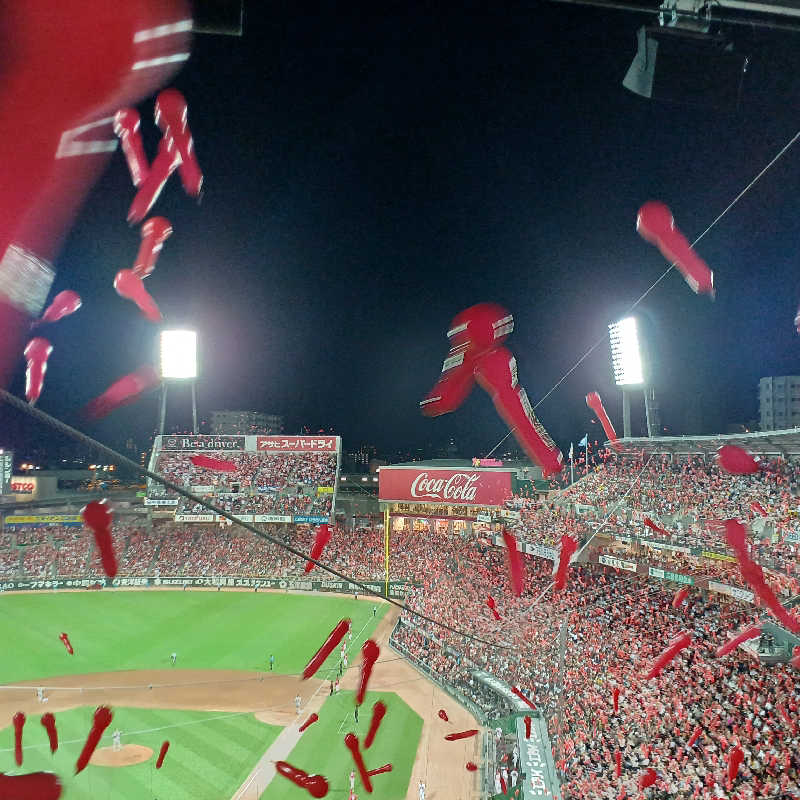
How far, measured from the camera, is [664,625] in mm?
19562

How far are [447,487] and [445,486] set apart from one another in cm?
14

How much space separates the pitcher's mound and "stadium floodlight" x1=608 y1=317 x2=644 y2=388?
26.3 metres

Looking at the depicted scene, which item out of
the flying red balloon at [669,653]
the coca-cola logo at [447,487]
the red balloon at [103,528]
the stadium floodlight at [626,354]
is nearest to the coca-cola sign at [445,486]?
the coca-cola logo at [447,487]

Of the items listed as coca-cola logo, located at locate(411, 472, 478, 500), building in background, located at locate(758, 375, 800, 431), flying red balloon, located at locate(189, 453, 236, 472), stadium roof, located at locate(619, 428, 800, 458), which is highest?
building in background, located at locate(758, 375, 800, 431)

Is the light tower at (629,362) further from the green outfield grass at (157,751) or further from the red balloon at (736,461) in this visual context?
the green outfield grass at (157,751)

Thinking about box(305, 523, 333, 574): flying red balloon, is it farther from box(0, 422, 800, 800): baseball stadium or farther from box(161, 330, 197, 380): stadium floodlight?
box(161, 330, 197, 380): stadium floodlight

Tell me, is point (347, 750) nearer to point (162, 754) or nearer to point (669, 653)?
point (162, 754)

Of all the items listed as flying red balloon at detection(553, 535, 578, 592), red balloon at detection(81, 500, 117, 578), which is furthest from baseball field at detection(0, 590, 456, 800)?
flying red balloon at detection(553, 535, 578, 592)

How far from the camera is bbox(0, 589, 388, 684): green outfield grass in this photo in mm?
24953

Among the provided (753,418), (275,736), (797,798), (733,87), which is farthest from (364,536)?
(753,418)

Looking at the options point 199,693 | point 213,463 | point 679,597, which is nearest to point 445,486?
point 679,597

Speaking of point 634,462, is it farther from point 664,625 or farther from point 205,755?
point 205,755

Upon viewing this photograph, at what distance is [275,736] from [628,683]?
10.1m

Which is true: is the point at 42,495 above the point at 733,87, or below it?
below
